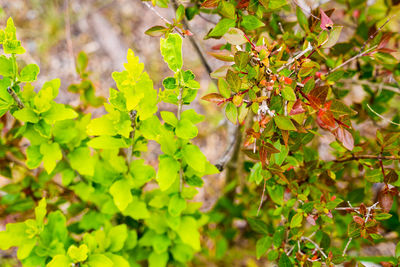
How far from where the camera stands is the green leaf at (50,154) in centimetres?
112

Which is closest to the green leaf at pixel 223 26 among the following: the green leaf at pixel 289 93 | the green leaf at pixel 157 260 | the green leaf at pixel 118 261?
the green leaf at pixel 289 93

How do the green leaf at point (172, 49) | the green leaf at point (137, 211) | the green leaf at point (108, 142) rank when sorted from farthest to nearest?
1. the green leaf at point (137, 211)
2. the green leaf at point (108, 142)
3. the green leaf at point (172, 49)

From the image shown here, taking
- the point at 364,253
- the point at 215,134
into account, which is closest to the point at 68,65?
the point at 215,134

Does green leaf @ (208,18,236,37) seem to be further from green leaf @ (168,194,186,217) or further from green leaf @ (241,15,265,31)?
green leaf @ (168,194,186,217)

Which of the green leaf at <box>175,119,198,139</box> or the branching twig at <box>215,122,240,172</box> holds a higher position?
the green leaf at <box>175,119,198,139</box>

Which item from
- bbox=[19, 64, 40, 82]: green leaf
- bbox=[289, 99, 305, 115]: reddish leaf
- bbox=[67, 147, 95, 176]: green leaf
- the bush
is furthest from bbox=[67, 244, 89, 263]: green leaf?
bbox=[289, 99, 305, 115]: reddish leaf

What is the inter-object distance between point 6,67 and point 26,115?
0.16m

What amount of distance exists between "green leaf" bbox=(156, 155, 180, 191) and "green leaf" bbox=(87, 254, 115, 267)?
328mm

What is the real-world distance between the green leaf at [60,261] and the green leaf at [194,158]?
1.67 feet

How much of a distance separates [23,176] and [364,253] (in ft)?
6.79

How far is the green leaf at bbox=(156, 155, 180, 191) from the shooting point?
1046 mm

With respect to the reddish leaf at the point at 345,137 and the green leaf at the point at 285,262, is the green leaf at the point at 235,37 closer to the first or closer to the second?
the reddish leaf at the point at 345,137

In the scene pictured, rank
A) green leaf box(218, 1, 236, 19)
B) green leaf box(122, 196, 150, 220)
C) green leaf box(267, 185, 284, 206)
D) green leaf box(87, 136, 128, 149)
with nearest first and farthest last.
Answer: green leaf box(218, 1, 236, 19), green leaf box(87, 136, 128, 149), green leaf box(267, 185, 284, 206), green leaf box(122, 196, 150, 220)

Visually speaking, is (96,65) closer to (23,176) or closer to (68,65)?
(68,65)
